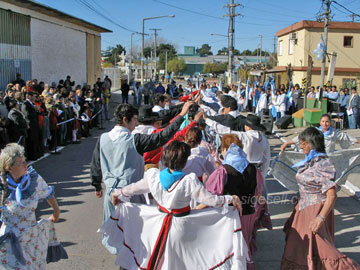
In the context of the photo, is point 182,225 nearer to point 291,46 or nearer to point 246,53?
point 291,46

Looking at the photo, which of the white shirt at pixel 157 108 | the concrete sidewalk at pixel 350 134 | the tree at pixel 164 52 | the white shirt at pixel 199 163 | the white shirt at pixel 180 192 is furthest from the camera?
the tree at pixel 164 52

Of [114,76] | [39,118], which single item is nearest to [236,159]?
[39,118]

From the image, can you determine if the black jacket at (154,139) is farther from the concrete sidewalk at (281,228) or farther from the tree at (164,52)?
the tree at (164,52)

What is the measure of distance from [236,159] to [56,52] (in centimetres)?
1995

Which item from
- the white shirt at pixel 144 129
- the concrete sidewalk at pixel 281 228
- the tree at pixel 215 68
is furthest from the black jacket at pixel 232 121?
the tree at pixel 215 68

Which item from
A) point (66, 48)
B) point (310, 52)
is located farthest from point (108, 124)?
point (310, 52)

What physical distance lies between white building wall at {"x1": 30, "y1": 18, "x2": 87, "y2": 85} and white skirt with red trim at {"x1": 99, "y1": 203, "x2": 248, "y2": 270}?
16.9 meters

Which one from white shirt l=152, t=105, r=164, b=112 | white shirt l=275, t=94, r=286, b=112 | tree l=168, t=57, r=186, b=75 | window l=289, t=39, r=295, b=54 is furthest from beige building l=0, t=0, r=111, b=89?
tree l=168, t=57, r=186, b=75

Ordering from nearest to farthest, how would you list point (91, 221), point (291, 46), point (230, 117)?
1. point (91, 221)
2. point (230, 117)
3. point (291, 46)

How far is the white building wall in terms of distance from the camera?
1956 centimetres

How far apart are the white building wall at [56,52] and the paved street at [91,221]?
10682 mm

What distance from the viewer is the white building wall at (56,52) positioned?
19.6m

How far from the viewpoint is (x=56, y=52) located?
22.3m

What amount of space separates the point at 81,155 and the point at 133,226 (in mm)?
8021
